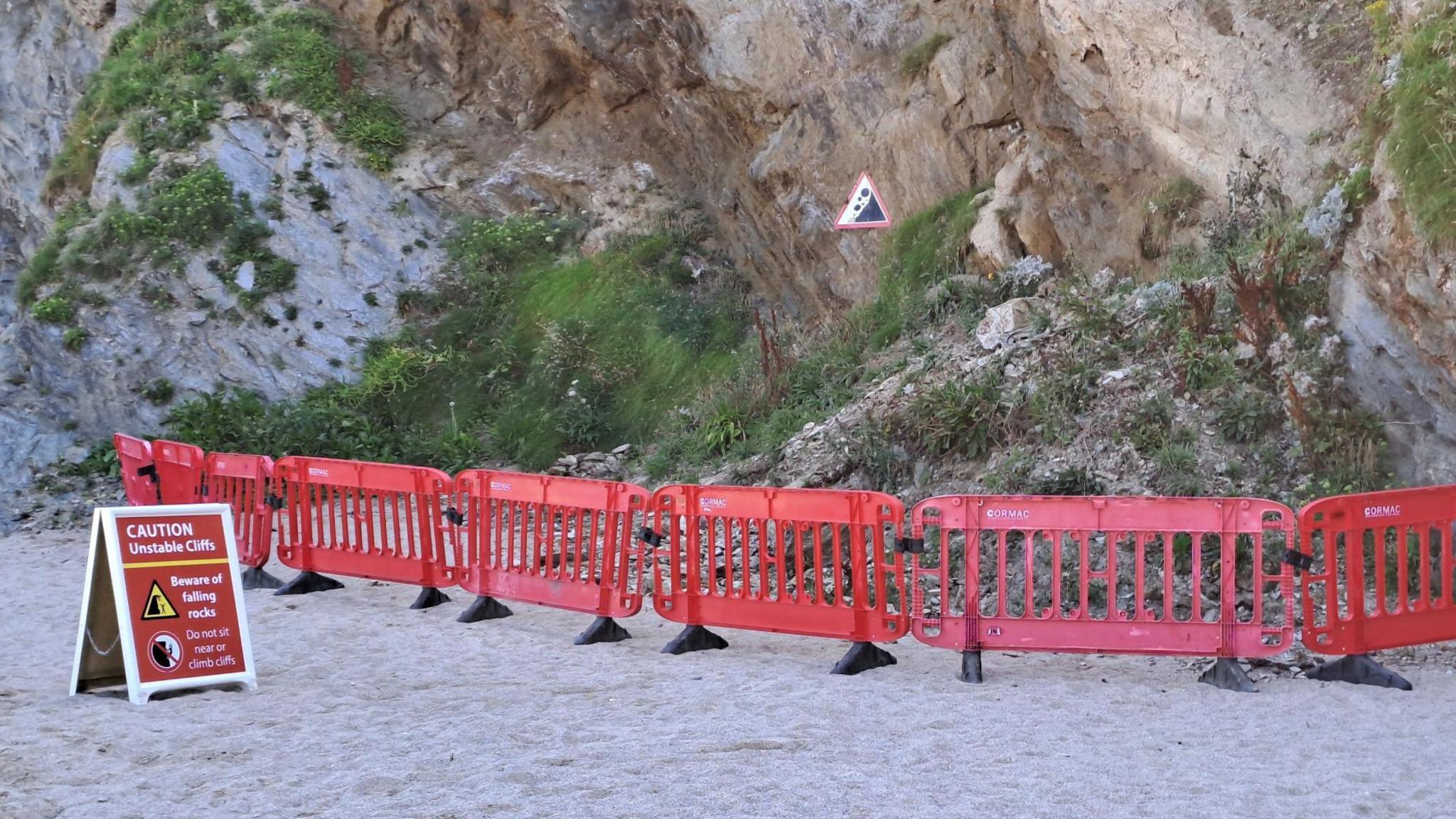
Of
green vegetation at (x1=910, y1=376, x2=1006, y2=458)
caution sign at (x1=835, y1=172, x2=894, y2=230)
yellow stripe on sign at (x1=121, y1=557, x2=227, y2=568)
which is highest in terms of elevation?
caution sign at (x1=835, y1=172, x2=894, y2=230)

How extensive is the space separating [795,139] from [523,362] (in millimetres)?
4356

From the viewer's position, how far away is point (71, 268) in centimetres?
1656

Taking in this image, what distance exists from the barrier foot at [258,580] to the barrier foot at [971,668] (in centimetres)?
580

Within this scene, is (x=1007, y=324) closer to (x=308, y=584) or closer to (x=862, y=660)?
(x=862, y=660)

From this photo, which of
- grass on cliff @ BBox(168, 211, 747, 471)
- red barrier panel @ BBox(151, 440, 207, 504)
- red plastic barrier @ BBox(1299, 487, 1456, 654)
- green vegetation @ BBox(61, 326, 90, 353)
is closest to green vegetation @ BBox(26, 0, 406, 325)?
green vegetation @ BBox(61, 326, 90, 353)

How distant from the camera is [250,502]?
10305 mm

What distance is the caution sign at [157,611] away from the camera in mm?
6637

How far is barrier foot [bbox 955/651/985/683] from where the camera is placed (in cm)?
668

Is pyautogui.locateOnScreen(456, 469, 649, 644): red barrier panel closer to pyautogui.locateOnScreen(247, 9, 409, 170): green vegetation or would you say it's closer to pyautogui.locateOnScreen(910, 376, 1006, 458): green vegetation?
pyautogui.locateOnScreen(910, 376, 1006, 458): green vegetation

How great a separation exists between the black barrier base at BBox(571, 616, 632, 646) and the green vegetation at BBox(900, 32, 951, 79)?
815cm

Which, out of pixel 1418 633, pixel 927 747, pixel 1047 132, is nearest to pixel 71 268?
pixel 1047 132

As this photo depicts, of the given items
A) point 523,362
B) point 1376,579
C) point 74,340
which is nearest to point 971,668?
point 1376,579

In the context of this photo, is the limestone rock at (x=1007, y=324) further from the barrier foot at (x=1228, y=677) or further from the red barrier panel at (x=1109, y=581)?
the barrier foot at (x=1228, y=677)

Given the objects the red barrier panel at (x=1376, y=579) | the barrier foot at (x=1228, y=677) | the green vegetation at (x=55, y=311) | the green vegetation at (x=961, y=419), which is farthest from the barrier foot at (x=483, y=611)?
the green vegetation at (x=55, y=311)
